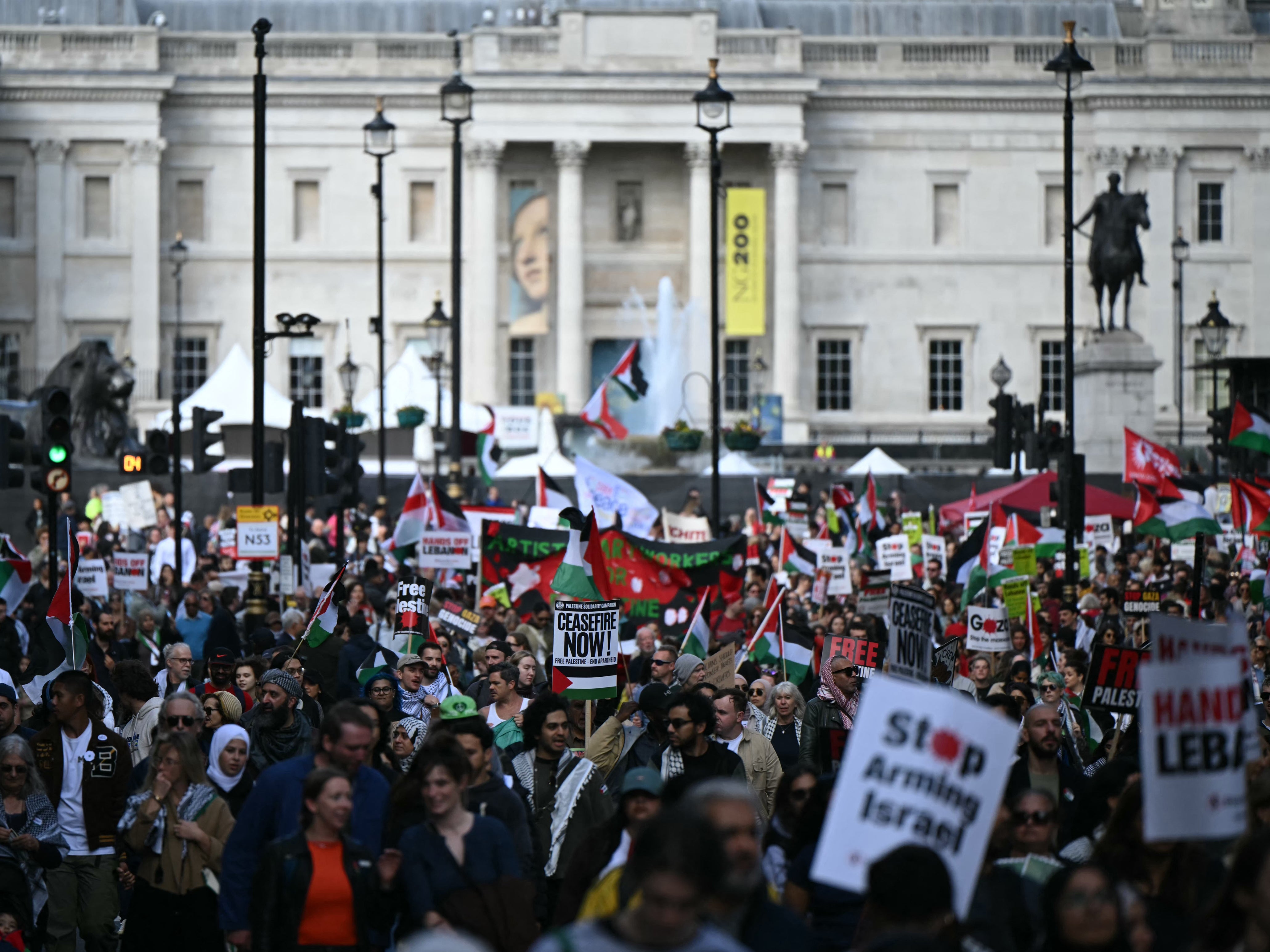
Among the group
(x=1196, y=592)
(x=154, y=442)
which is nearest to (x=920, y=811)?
(x=1196, y=592)

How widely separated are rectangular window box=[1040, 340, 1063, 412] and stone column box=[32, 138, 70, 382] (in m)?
25.8

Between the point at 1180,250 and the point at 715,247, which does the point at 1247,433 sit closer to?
the point at 715,247

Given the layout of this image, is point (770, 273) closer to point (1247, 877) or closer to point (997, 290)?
point (997, 290)

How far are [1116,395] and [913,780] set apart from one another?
1343 inches

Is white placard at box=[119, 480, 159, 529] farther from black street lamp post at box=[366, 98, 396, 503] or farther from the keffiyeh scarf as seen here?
the keffiyeh scarf

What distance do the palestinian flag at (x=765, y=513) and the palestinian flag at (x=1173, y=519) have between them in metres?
7.63

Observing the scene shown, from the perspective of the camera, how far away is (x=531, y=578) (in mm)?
19734

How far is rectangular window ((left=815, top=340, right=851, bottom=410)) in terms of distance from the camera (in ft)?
206

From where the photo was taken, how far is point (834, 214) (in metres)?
62.9

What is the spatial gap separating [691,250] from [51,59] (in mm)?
17196

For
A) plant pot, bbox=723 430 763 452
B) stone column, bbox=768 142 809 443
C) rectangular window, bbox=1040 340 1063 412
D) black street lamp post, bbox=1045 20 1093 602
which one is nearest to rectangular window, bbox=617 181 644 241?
stone column, bbox=768 142 809 443

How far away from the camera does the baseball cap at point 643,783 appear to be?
825 centimetres

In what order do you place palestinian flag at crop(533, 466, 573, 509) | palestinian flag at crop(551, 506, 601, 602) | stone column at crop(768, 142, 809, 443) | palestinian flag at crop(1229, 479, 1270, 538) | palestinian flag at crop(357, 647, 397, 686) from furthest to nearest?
stone column at crop(768, 142, 809, 443) < palestinian flag at crop(533, 466, 573, 509) < palestinian flag at crop(1229, 479, 1270, 538) < palestinian flag at crop(551, 506, 601, 602) < palestinian flag at crop(357, 647, 397, 686)

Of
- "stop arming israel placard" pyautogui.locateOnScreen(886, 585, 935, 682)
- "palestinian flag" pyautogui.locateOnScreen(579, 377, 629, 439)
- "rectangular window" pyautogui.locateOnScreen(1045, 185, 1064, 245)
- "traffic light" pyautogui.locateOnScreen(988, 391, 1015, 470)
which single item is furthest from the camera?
"rectangular window" pyautogui.locateOnScreen(1045, 185, 1064, 245)
